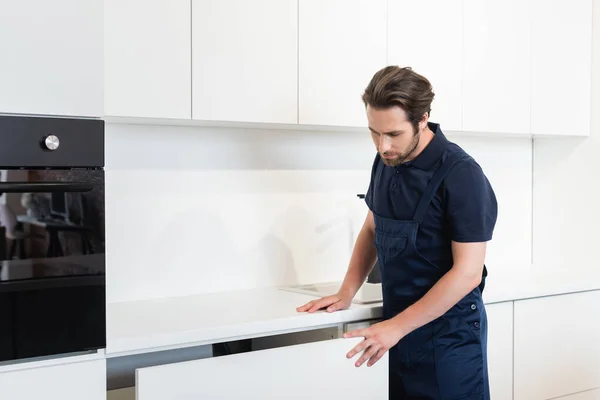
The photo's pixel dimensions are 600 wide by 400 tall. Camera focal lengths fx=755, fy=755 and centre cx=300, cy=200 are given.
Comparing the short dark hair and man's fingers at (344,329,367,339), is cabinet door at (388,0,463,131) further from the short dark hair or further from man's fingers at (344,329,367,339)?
man's fingers at (344,329,367,339)

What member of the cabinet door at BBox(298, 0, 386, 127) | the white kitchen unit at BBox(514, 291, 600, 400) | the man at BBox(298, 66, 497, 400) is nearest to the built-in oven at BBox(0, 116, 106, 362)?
the man at BBox(298, 66, 497, 400)

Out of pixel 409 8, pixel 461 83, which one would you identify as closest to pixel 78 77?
pixel 409 8

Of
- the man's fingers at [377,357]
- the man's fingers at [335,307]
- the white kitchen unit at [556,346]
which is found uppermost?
the man's fingers at [335,307]

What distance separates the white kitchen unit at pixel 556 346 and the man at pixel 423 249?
53 cm

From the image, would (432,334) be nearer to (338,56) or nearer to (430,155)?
(430,155)

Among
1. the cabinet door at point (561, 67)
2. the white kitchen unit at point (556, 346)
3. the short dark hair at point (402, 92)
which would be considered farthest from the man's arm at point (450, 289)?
the cabinet door at point (561, 67)

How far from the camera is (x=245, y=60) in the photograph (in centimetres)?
227

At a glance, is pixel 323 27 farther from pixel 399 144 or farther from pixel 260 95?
pixel 399 144

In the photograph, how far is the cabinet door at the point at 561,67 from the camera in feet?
9.90

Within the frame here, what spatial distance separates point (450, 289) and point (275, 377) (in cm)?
51

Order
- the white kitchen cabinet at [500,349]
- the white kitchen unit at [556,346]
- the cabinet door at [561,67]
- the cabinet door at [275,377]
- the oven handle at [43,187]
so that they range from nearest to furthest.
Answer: the oven handle at [43,187]
the cabinet door at [275,377]
the white kitchen cabinet at [500,349]
the white kitchen unit at [556,346]
the cabinet door at [561,67]

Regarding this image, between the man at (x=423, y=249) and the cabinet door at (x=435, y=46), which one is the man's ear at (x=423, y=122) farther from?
the cabinet door at (x=435, y=46)

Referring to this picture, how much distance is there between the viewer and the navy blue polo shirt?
1.97 meters

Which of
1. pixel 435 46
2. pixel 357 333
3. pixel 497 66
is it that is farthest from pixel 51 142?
pixel 497 66
